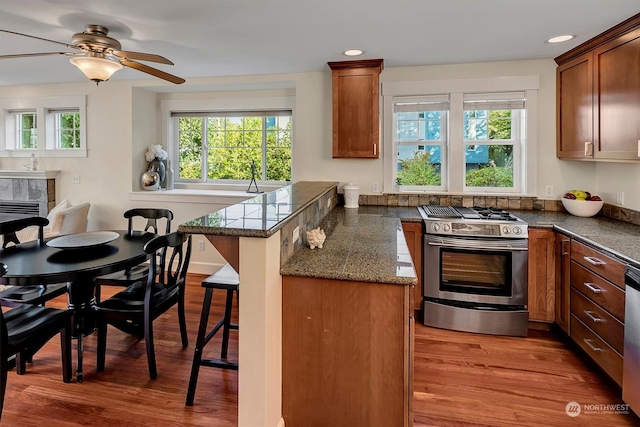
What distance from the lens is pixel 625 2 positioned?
7.00 feet

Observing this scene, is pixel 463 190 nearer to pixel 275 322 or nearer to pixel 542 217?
pixel 542 217

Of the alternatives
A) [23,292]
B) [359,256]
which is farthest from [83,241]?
[359,256]

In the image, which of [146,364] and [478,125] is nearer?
[146,364]

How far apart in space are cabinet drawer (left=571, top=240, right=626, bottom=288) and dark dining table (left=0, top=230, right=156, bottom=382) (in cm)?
278

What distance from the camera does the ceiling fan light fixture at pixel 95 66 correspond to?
7.50 ft

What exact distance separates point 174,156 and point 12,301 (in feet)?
8.98

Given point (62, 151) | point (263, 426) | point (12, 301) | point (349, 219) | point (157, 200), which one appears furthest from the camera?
point (62, 151)

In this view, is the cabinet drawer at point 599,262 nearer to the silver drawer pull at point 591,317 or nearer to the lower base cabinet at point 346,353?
the silver drawer pull at point 591,317

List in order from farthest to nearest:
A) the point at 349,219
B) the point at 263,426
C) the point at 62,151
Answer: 1. the point at 62,151
2. the point at 349,219
3. the point at 263,426

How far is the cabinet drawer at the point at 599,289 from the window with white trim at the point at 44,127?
5.05 m

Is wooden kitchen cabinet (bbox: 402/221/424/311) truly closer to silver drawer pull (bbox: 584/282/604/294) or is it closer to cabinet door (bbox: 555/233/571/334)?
cabinet door (bbox: 555/233/571/334)

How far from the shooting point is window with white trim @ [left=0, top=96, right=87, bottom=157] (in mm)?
4395

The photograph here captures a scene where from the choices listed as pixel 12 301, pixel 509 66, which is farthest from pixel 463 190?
pixel 12 301

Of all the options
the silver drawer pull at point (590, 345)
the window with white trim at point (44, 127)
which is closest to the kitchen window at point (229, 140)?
the window with white trim at point (44, 127)
